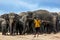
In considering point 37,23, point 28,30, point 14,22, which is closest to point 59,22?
point 28,30

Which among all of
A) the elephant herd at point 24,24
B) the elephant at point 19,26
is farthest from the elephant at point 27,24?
the elephant at point 19,26

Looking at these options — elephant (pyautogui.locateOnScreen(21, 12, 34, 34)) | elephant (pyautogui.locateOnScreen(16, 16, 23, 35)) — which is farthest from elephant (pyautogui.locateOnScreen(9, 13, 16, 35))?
elephant (pyautogui.locateOnScreen(21, 12, 34, 34))

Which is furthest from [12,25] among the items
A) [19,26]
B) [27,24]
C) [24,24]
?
[27,24]

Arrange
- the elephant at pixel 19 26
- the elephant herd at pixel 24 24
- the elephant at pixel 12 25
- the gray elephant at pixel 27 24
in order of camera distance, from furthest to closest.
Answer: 1. the gray elephant at pixel 27 24
2. the elephant at pixel 19 26
3. the elephant herd at pixel 24 24
4. the elephant at pixel 12 25

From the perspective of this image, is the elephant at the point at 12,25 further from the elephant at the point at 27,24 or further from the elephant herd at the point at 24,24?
the elephant at the point at 27,24

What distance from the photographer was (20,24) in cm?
2548

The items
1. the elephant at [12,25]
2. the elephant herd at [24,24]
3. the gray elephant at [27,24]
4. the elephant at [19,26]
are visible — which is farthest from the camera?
the gray elephant at [27,24]

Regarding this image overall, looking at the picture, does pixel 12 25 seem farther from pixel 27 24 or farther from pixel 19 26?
pixel 27 24

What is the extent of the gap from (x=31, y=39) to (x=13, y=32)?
4.94 m

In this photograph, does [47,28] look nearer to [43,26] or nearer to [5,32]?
[43,26]

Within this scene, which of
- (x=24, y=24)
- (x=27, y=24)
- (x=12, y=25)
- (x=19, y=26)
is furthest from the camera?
(x=27, y=24)

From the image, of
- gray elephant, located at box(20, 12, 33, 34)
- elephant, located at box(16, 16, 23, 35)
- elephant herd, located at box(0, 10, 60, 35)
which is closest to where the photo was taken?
elephant herd, located at box(0, 10, 60, 35)

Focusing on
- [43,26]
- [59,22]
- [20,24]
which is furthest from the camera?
[59,22]

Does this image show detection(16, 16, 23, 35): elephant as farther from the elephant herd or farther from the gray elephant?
the gray elephant
